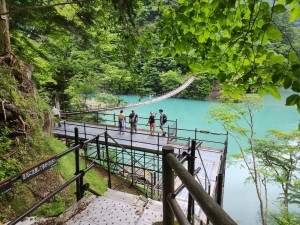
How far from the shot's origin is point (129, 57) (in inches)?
107

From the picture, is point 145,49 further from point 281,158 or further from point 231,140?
point 231,140

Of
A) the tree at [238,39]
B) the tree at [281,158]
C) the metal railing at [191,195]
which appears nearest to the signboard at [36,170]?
the metal railing at [191,195]

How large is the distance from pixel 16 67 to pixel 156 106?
2685 centimetres

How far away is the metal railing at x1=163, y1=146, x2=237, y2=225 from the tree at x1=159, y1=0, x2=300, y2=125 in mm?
576

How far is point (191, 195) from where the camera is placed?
0.86 m

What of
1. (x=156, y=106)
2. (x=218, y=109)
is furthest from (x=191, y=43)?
(x=156, y=106)

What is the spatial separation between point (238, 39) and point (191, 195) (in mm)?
1080

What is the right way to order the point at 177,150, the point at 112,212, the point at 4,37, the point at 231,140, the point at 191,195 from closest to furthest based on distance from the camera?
the point at 191,195
the point at 112,212
the point at 4,37
the point at 177,150
the point at 231,140

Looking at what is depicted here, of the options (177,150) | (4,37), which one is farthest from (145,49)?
(177,150)

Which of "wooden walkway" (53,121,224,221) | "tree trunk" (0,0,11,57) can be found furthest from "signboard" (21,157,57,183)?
"wooden walkway" (53,121,224,221)

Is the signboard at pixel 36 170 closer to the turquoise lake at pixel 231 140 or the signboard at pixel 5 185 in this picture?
the signboard at pixel 5 185

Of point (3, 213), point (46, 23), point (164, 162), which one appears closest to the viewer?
point (164, 162)

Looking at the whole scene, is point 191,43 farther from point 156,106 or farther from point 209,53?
point 156,106

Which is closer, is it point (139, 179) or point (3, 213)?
point (3, 213)
